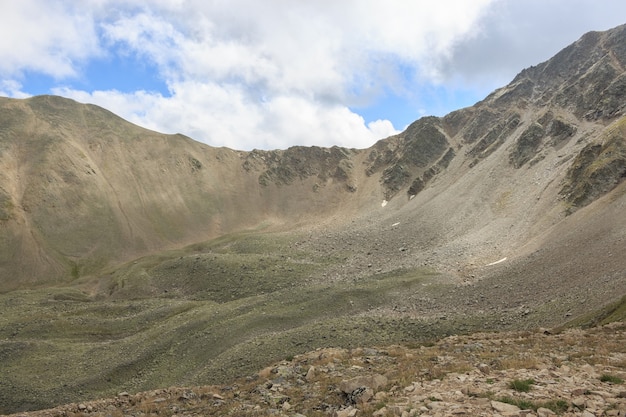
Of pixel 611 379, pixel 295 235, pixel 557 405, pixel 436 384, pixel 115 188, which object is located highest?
pixel 115 188

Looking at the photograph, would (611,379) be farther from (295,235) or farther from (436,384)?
(295,235)

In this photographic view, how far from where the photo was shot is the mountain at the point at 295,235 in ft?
162

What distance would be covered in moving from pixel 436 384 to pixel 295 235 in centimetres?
9629

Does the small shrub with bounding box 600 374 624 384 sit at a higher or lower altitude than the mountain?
lower

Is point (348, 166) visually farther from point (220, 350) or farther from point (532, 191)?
point (220, 350)

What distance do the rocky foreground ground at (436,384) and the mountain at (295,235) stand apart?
40.2ft

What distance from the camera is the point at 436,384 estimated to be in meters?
19.1

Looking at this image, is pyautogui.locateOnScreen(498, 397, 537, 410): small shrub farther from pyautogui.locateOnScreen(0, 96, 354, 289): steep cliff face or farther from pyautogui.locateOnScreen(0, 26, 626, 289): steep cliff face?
pyautogui.locateOnScreen(0, 96, 354, 289): steep cliff face

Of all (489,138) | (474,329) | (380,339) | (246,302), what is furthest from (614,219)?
(489,138)

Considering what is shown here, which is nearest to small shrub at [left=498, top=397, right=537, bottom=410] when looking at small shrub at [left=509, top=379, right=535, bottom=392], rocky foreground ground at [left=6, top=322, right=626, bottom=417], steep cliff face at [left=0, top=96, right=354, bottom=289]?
rocky foreground ground at [left=6, top=322, right=626, bottom=417]

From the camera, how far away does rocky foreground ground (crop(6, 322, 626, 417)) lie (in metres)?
15.7

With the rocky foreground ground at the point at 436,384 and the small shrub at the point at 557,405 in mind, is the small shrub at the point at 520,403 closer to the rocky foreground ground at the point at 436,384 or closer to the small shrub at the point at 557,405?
the rocky foreground ground at the point at 436,384

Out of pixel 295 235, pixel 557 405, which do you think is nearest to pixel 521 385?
A: pixel 557 405

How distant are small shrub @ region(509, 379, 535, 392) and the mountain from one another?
24.8 m
